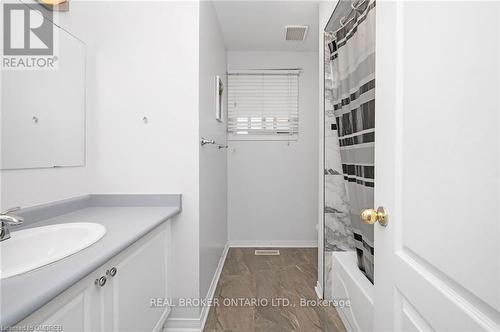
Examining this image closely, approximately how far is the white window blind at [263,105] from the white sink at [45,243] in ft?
7.67

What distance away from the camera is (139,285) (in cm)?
126

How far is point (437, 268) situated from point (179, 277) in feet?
4.94

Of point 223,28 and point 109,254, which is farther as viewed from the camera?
point 223,28

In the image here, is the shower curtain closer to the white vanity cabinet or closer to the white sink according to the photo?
the white vanity cabinet

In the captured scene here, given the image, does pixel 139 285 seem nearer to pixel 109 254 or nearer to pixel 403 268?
pixel 109 254

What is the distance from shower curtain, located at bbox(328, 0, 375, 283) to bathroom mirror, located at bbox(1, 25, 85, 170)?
171 cm

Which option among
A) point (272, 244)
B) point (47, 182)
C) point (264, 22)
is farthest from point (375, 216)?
point (272, 244)

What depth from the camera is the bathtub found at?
139 centimetres

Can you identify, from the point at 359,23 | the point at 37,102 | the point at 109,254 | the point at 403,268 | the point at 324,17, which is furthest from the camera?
the point at 324,17

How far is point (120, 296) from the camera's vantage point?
3.58ft

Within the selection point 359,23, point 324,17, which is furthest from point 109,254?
point 324,17

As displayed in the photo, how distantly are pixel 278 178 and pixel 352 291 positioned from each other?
1.90 m

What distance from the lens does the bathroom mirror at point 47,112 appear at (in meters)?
1.22

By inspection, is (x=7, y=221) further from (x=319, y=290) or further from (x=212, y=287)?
(x=319, y=290)
